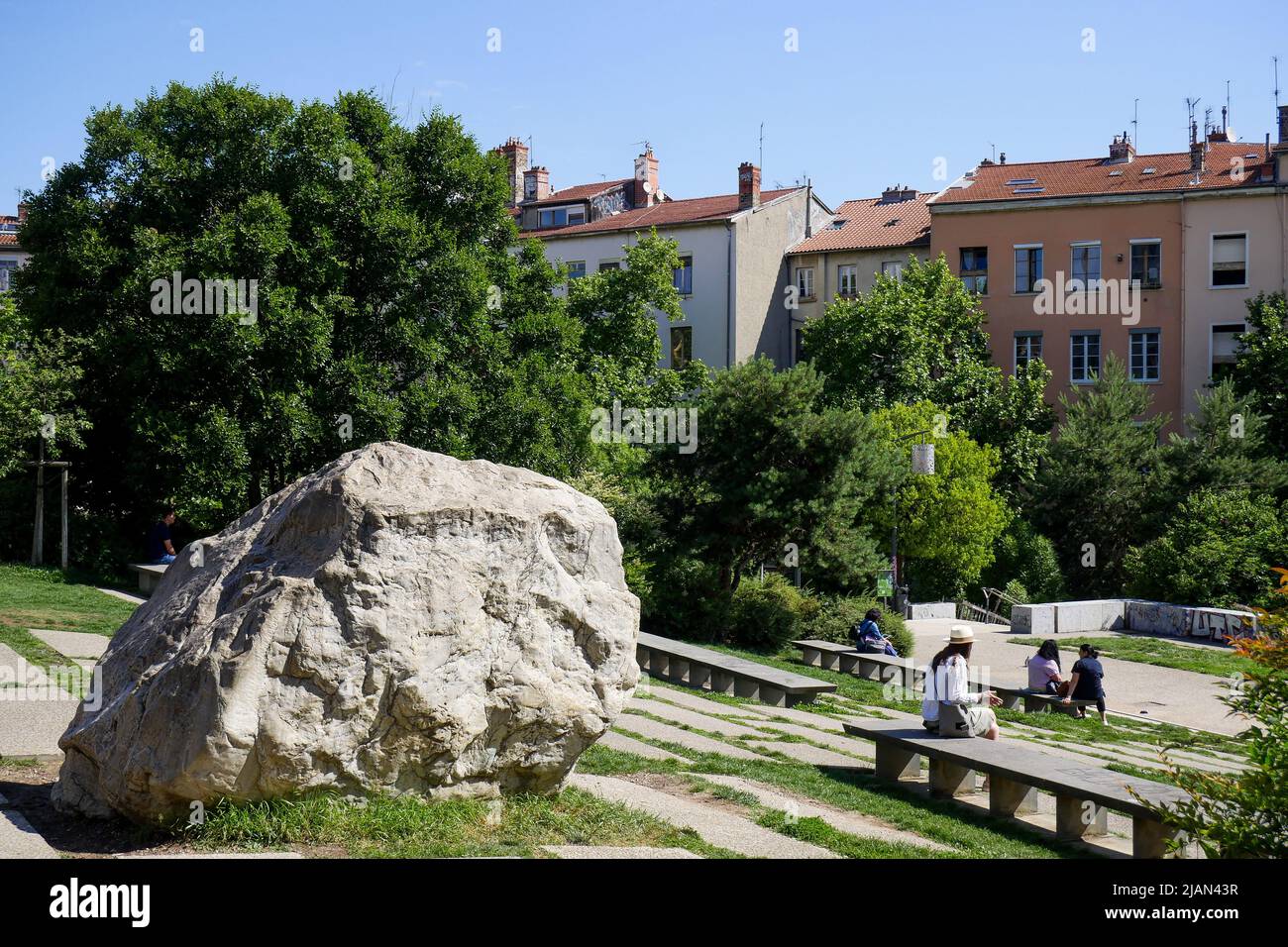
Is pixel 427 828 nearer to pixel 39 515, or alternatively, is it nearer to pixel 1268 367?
A: pixel 39 515

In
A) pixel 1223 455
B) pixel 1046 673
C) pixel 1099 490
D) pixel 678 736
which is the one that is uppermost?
pixel 1223 455

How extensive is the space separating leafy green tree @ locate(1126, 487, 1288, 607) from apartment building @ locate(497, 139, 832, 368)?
20768 mm

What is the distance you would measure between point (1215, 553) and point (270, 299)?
28524 mm

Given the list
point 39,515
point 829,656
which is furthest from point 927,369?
point 39,515

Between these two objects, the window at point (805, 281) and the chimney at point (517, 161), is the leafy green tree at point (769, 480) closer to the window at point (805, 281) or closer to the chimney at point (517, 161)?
the window at point (805, 281)

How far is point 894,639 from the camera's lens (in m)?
27.8

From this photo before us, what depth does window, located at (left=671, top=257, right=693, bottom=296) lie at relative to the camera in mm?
55000

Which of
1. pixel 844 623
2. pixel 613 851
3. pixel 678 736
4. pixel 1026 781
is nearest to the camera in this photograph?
pixel 613 851

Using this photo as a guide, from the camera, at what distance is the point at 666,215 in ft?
187

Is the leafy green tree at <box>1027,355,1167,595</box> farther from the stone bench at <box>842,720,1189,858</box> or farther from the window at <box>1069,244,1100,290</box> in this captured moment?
the stone bench at <box>842,720,1189,858</box>
